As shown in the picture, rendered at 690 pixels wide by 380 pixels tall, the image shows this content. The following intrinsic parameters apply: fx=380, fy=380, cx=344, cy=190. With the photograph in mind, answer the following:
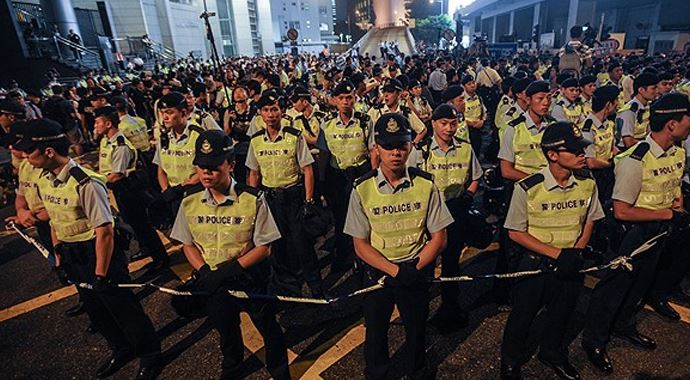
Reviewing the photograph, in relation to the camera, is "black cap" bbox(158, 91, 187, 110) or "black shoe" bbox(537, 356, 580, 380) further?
"black cap" bbox(158, 91, 187, 110)

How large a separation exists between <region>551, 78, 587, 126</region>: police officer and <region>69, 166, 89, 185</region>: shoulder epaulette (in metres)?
6.53

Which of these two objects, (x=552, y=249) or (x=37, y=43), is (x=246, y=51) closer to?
(x=37, y=43)

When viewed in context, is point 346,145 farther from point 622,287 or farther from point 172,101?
point 622,287

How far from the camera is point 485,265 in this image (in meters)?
5.48

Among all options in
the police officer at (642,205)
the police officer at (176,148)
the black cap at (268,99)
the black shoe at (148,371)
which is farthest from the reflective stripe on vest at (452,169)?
the black shoe at (148,371)

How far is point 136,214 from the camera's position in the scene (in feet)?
19.0

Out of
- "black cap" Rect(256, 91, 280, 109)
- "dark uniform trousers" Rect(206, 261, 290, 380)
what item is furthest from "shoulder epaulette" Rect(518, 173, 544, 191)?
"black cap" Rect(256, 91, 280, 109)

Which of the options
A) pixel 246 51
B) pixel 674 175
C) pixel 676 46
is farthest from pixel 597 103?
pixel 246 51

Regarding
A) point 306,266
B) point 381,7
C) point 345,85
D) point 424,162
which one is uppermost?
point 381,7

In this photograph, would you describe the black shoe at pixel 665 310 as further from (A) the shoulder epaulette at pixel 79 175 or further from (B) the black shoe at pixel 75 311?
(B) the black shoe at pixel 75 311

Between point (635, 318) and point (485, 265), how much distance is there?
1837mm

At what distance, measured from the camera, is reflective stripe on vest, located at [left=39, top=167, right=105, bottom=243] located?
11.1 ft

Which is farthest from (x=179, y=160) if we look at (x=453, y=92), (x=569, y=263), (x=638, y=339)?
(x=638, y=339)

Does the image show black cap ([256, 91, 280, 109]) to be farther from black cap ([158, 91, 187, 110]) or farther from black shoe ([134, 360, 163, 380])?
black shoe ([134, 360, 163, 380])
